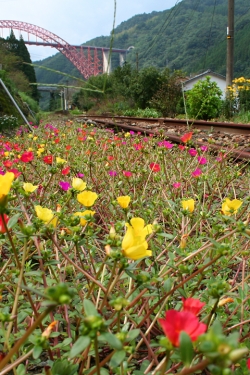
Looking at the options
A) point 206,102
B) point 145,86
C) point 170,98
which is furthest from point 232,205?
point 145,86

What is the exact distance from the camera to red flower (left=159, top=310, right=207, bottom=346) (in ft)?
1.23

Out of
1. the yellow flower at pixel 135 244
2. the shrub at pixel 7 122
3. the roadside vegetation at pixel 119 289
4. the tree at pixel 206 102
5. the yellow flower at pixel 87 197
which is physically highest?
the tree at pixel 206 102

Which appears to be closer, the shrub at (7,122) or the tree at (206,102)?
the shrub at (7,122)

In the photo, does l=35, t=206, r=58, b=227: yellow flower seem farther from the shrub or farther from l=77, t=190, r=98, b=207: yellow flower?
the shrub

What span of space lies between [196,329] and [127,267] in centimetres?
18

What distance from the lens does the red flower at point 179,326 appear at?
14.8 inches

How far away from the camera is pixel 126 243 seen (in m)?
0.53

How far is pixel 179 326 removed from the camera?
1.26ft

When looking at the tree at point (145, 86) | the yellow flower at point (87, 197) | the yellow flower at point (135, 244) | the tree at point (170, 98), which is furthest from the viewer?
the tree at point (145, 86)

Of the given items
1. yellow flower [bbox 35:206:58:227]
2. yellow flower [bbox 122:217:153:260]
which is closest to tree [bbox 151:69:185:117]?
yellow flower [bbox 35:206:58:227]

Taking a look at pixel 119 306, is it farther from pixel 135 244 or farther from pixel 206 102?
pixel 206 102

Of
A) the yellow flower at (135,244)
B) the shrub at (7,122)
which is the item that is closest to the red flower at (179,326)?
the yellow flower at (135,244)

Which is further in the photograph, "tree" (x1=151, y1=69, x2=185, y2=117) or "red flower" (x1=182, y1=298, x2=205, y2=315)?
"tree" (x1=151, y1=69, x2=185, y2=117)

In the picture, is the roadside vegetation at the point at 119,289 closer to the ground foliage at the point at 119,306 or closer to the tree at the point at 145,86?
the ground foliage at the point at 119,306
